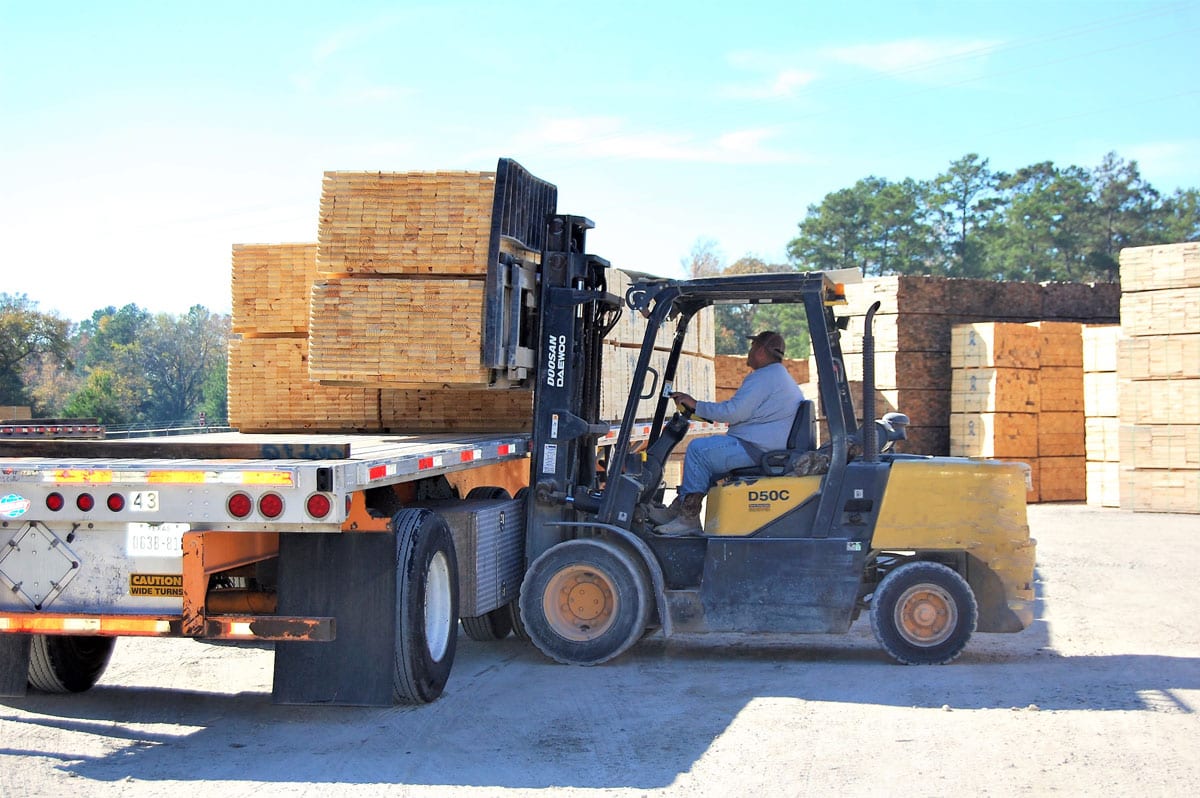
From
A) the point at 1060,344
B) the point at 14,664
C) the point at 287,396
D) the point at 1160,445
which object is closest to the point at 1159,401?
the point at 1160,445

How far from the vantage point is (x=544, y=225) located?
9.19 meters

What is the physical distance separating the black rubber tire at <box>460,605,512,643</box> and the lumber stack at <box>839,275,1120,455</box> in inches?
414

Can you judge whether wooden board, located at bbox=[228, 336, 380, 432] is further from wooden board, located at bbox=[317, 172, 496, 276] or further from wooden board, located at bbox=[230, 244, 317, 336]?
wooden board, located at bbox=[317, 172, 496, 276]

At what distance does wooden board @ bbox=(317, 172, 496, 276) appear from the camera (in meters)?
8.36

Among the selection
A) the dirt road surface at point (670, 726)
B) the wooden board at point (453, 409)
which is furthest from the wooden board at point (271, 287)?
the dirt road surface at point (670, 726)

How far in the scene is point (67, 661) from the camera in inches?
275

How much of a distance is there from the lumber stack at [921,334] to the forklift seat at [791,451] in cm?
1081

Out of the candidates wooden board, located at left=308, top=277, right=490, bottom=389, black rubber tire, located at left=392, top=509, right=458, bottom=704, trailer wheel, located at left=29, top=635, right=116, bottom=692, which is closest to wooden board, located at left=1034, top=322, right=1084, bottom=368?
wooden board, located at left=308, top=277, right=490, bottom=389

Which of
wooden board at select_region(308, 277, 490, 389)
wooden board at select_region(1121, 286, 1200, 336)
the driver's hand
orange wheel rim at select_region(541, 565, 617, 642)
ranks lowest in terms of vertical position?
orange wheel rim at select_region(541, 565, 617, 642)

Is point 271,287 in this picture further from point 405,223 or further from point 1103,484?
point 1103,484

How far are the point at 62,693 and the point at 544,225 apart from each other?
4.19m

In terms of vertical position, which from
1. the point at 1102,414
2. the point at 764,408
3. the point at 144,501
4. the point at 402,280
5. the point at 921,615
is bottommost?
the point at 921,615

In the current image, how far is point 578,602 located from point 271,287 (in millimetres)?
3406

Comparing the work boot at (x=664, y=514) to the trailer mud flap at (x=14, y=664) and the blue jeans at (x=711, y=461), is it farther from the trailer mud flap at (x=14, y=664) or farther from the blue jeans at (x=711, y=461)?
the trailer mud flap at (x=14, y=664)
